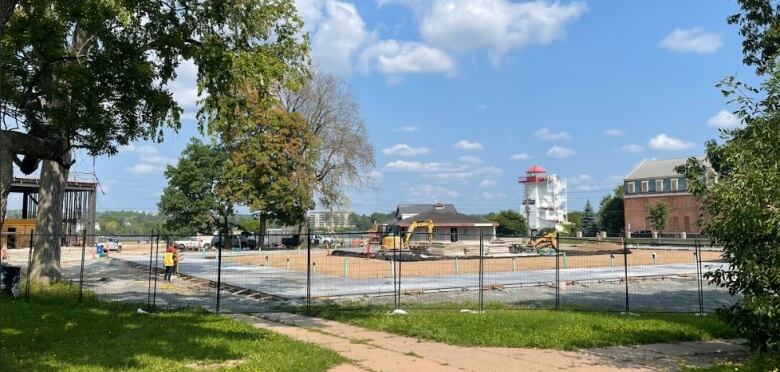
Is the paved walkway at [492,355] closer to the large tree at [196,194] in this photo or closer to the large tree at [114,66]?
the large tree at [114,66]

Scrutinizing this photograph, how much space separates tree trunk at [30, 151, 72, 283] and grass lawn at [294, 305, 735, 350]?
12.6m

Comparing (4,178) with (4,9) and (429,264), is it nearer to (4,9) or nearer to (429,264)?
(4,9)

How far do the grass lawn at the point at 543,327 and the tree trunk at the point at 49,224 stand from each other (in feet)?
41.4

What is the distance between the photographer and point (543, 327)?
461 inches

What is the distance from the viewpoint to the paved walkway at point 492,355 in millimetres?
8844

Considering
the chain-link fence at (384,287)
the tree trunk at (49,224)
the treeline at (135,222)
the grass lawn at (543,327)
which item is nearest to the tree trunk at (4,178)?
the grass lawn at (543,327)

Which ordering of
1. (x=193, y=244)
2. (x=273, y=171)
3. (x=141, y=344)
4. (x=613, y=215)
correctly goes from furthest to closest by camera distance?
(x=613, y=215)
(x=193, y=244)
(x=273, y=171)
(x=141, y=344)

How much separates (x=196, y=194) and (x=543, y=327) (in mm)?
65530

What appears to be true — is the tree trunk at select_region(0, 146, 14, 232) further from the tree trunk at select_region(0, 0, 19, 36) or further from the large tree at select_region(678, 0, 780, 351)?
the large tree at select_region(678, 0, 780, 351)

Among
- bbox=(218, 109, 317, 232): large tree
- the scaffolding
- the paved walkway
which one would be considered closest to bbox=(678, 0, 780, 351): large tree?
the paved walkway

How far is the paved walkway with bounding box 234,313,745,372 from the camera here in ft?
29.0

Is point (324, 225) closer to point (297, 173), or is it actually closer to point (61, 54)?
point (297, 173)

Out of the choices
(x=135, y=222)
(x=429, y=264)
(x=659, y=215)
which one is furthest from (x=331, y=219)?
(x=135, y=222)

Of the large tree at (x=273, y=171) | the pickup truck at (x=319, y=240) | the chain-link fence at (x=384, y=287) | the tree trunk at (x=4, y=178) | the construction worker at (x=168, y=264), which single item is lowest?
the chain-link fence at (x=384, y=287)
